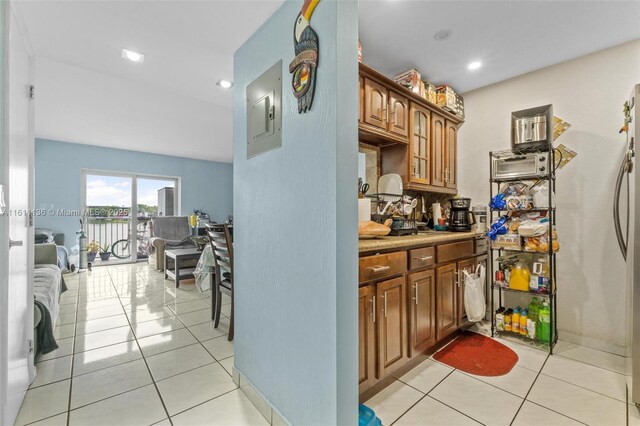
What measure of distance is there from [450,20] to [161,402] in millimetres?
3108

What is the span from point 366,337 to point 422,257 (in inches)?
28.7

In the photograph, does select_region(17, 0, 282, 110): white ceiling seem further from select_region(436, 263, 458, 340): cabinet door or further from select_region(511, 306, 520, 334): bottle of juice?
select_region(511, 306, 520, 334): bottle of juice

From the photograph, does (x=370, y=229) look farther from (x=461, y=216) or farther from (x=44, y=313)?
(x=44, y=313)

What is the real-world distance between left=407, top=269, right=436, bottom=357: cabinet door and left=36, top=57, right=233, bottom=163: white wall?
3392mm

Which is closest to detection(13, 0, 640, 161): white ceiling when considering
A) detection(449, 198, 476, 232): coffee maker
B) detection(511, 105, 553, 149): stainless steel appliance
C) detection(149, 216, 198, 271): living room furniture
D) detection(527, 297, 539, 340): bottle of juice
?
detection(511, 105, 553, 149): stainless steel appliance

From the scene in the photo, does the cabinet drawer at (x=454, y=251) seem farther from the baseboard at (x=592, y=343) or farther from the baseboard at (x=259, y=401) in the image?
the baseboard at (x=259, y=401)

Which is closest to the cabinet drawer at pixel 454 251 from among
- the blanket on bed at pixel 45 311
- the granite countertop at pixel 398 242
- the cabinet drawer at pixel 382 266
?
the granite countertop at pixel 398 242

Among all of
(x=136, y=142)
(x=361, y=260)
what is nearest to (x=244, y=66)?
(x=361, y=260)

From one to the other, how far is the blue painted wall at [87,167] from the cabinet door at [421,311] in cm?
659

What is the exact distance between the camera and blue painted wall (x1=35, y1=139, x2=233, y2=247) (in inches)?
211

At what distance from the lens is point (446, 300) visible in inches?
87.4

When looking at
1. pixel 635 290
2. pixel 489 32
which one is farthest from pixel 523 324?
pixel 489 32

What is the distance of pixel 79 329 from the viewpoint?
8.57 ft

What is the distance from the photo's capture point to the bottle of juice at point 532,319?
7.74ft
